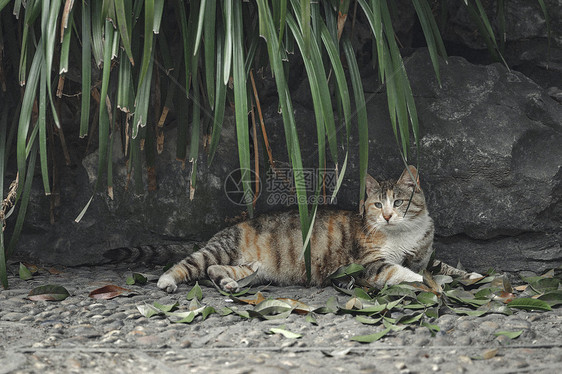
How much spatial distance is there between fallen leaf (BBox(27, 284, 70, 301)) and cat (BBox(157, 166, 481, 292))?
0.50m

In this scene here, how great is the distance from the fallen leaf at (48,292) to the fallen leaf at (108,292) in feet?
0.34

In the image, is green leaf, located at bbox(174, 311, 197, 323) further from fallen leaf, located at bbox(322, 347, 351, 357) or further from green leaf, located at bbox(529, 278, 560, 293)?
green leaf, located at bbox(529, 278, 560, 293)

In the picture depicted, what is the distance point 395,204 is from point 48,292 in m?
1.57

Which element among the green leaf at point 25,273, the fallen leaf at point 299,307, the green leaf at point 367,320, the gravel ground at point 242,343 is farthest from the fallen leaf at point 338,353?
the green leaf at point 25,273

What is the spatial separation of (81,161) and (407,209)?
5.56ft

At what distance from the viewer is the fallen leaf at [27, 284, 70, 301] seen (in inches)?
102

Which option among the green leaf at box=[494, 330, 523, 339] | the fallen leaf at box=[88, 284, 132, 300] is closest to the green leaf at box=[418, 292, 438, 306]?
the green leaf at box=[494, 330, 523, 339]

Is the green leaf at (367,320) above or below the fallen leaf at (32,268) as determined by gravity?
below

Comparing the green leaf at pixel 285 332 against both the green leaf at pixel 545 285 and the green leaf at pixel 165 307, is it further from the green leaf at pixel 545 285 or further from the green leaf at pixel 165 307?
the green leaf at pixel 545 285

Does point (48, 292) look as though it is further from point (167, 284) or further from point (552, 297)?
point (552, 297)

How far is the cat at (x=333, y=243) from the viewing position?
2996 mm

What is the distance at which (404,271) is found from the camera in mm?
2820

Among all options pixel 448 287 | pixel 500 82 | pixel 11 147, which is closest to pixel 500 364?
pixel 448 287

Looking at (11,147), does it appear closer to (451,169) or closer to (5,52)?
(5,52)
